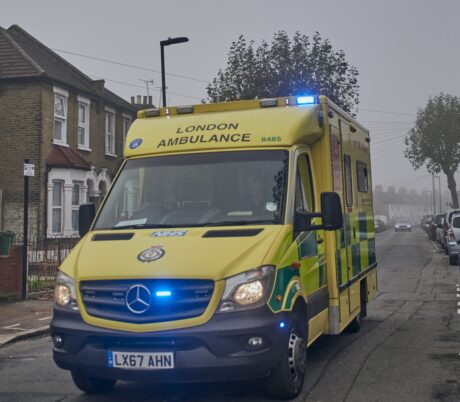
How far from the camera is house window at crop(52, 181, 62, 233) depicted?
20.3 m

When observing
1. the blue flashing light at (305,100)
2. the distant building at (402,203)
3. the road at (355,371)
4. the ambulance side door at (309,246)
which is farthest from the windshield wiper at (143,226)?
the distant building at (402,203)

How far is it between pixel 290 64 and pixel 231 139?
46.5 ft

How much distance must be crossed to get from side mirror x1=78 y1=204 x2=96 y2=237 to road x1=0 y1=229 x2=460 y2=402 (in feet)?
5.03

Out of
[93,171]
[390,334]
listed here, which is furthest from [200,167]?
[93,171]

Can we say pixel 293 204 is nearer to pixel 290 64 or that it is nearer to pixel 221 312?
pixel 221 312

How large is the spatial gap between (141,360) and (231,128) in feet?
8.27

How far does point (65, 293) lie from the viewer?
5008 millimetres

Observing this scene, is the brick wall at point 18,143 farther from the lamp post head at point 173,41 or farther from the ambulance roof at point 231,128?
the ambulance roof at point 231,128

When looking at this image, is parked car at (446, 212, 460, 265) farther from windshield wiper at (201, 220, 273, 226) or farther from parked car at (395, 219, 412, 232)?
parked car at (395, 219, 412, 232)

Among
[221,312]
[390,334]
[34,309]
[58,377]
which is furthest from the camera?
[34,309]

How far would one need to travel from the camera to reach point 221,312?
4590 millimetres

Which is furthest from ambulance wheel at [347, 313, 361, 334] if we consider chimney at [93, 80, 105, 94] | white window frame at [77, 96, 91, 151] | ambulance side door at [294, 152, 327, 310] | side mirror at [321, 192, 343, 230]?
chimney at [93, 80, 105, 94]

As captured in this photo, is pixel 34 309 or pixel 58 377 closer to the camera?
pixel 58 377

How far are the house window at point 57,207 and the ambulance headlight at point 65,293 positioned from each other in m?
15.7
